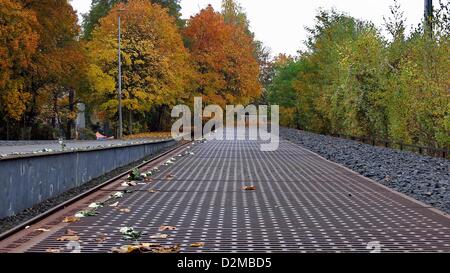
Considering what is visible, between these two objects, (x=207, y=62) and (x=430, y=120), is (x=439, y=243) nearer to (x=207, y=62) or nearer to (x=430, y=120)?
(x=430, y=120)

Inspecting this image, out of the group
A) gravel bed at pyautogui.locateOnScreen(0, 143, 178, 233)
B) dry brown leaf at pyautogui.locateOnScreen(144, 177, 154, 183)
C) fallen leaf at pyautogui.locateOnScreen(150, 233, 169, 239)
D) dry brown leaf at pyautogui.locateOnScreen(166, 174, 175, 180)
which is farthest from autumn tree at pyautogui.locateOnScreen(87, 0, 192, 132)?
fallen leaf at pyautogui.locateOnScreen(150, 233, 169, 239)

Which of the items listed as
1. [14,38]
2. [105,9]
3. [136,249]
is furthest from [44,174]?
[105,9]

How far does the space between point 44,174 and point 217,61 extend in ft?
161

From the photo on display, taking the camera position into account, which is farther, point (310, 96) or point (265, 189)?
Answer: point (310, 96)

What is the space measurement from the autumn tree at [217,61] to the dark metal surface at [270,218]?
147ft

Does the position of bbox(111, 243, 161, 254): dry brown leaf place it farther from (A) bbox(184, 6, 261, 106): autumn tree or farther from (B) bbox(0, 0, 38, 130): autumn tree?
(A) bbox(184, 6, 261, 106): autumn tree

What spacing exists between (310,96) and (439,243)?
49.7 m

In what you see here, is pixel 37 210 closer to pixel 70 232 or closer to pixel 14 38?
pixel 70 232

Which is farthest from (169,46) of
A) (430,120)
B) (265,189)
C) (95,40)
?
(265,189)

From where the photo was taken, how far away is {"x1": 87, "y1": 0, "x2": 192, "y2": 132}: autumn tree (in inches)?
1969

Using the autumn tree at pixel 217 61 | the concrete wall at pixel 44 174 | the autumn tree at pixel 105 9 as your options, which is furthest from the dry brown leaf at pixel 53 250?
Result: the autumn tree at pixel 105 9

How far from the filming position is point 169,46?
53156mm

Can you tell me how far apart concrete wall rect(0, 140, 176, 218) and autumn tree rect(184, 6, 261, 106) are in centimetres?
4077

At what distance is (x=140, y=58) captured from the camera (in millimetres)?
52906
